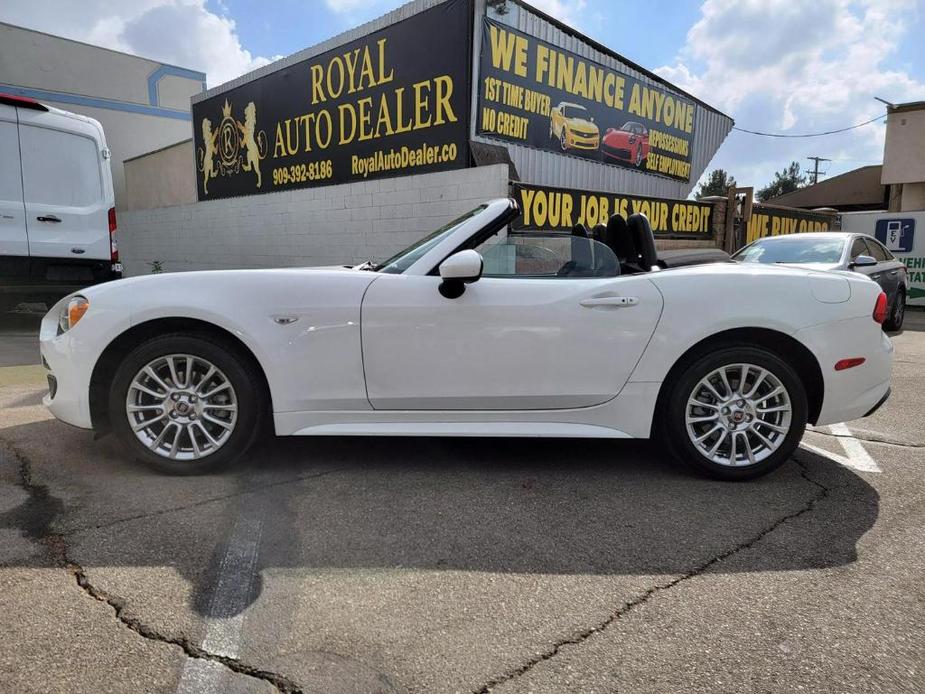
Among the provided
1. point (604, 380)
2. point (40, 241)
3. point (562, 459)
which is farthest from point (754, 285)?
point (40, 241)

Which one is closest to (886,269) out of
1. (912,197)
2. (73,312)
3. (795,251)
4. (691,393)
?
(795,251)

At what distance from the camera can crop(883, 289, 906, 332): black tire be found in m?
9.43

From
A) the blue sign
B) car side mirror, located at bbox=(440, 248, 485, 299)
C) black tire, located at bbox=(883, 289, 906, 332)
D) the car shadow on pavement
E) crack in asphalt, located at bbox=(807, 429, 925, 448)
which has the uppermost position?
the blue sign

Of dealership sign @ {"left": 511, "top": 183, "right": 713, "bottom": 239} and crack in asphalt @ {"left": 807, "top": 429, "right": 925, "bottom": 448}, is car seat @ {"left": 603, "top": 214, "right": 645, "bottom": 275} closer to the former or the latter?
crack in asphalt @ {"left": 807, "top": 429, "right": 925, "bottom": 448}

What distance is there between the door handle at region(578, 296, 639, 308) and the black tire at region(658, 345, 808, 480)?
44cm

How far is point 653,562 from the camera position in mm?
2404

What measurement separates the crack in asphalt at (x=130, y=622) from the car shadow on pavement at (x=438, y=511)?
0.04 metres

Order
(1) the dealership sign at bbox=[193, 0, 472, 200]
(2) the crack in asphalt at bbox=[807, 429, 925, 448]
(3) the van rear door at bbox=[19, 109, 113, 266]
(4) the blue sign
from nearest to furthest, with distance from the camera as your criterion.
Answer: (2) the crack in asphalt at bbox=[807, 429, 925, 448] < (3) the van rear door at bbox=[19, 109, 113, 266] < (1) the dealership sign at bbox=[193, 0, 472, 200] < (4) the blue sign

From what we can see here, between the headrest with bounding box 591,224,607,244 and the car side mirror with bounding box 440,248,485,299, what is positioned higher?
the headrest with bounding box 591,224,607,244

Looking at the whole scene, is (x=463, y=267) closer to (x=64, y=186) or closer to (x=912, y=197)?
(x=64, y=186)

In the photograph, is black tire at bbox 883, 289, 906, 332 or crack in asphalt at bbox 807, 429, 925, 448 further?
black tire at bbox 883, 289, 906, 332

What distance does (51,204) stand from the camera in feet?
23.8

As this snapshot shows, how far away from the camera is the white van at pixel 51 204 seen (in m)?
7.00

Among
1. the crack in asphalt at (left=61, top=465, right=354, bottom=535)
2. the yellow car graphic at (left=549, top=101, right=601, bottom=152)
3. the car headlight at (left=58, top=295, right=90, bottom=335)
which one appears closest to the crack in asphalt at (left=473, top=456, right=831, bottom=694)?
the crack in asphalt at (left=61, top=465, right=354, bottom=535)
